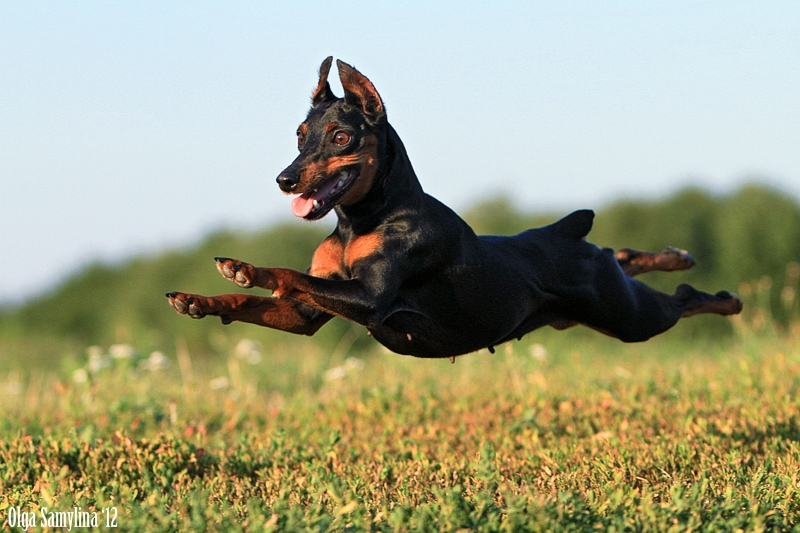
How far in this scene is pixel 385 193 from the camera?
4.59m

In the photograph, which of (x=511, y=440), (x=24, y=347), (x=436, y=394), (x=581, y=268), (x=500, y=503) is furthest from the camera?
(x=24, y=347)

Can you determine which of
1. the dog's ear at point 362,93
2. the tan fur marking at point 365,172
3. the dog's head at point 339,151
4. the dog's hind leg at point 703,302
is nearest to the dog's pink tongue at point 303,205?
the dog's head at point 339,151

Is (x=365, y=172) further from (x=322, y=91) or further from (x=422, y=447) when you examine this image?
(x=422, y=447)

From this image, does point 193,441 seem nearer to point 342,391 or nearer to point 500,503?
point 342,391

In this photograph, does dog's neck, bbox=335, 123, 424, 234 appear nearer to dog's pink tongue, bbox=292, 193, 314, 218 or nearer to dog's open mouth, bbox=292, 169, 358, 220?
dog's open mouth, bbox=292, 169, 358, 220

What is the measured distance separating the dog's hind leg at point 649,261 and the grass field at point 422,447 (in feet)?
3.29

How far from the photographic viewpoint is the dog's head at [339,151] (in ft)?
14.3

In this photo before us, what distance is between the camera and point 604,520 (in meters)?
4.03

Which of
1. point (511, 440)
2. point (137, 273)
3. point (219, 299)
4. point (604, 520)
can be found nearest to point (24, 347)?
point (137, 273)

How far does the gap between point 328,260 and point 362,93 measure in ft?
2.67

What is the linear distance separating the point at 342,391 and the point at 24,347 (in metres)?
9.63

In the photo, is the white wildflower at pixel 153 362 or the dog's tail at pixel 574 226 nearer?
the dog's tail at pixel 574 226

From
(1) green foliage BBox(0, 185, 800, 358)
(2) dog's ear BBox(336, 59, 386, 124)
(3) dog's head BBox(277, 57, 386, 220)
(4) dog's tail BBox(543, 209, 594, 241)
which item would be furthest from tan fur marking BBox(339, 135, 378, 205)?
(1) green foliage BBox(0, 185, 800, 358)

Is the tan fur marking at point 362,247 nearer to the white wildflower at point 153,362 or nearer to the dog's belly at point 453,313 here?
the dog's belly at point 453,313
